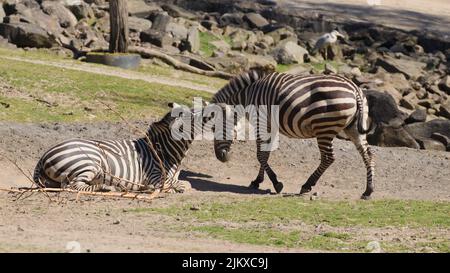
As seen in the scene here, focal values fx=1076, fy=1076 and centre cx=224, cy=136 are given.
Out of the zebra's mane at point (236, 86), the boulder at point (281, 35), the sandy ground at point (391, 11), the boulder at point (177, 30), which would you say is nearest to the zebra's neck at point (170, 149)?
the zebra's mane at point (236, 86)

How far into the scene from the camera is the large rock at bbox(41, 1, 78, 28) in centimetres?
3111

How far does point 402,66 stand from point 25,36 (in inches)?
446

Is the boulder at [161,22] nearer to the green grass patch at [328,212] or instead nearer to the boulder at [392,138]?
the boulder at [392,138]

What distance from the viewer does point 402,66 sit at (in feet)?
105

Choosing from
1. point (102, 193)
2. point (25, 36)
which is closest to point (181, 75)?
point (25, 36)

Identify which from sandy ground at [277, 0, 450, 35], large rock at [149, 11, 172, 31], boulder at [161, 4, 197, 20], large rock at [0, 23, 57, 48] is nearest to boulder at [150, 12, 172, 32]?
large rock at [149, 11, 172, 31]

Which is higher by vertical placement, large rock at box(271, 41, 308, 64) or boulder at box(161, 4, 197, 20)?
large rock at box(271, 41, 308, 64)

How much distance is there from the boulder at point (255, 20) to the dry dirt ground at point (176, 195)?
18.1m

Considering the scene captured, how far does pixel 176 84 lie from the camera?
80.6ft

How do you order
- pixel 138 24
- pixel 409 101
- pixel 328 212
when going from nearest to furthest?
pixel 328 212, pixel 409 101, pixel 138 24

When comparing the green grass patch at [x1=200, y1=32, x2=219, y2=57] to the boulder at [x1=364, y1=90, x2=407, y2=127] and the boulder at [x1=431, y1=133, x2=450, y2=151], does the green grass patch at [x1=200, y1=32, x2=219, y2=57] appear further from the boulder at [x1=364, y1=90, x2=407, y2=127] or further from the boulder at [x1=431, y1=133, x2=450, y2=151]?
the boulder at [x1=431, y1=133, x2=450, y2=151]

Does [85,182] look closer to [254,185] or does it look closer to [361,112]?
[254,185]

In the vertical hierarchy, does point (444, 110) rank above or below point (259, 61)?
above

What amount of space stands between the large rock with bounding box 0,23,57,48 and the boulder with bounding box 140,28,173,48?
141 inches
